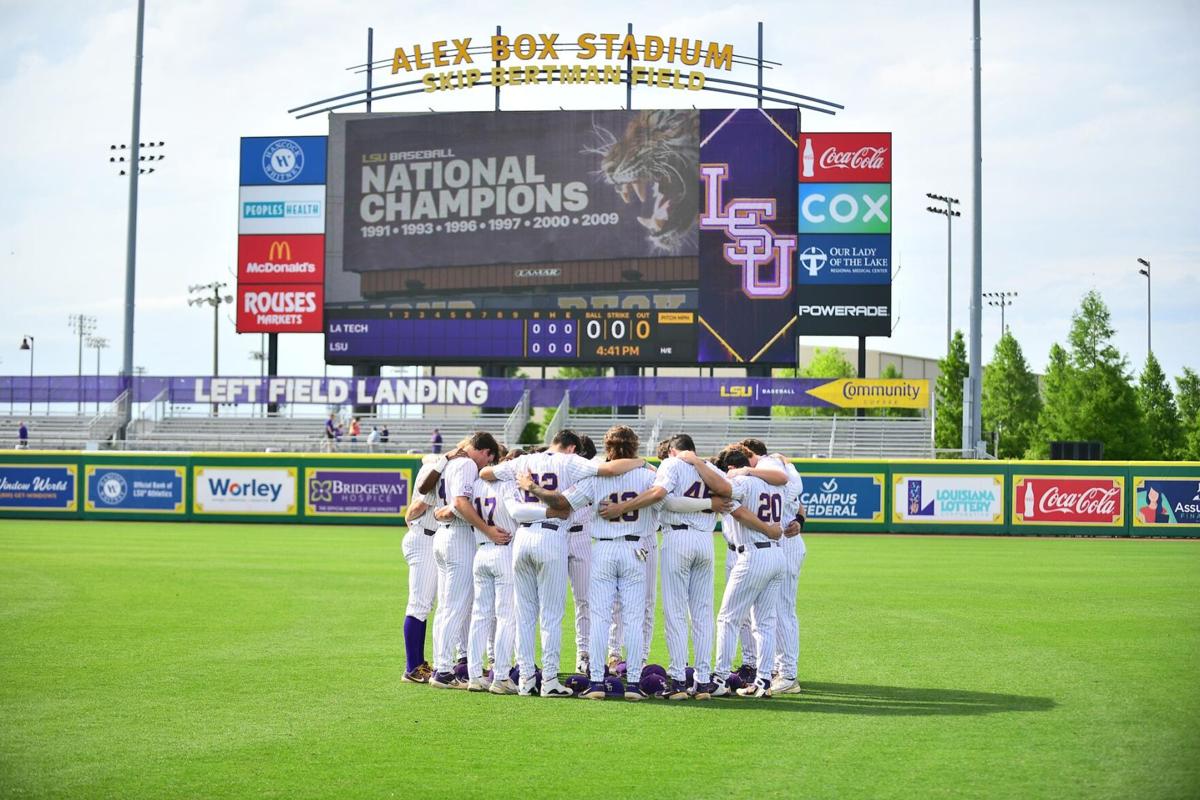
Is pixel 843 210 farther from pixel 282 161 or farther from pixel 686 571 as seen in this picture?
pixel 686 571

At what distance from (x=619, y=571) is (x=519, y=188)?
2801cm

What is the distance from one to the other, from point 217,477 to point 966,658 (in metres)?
22.4

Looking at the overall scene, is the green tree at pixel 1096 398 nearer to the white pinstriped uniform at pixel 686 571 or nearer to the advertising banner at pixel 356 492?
the advertising banner at pixel 356 492

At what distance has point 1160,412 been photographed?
171 feet

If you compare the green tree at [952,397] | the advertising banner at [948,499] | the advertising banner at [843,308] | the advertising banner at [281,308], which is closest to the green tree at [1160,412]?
the green tree at [952,397]

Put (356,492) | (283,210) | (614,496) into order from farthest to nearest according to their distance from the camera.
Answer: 1. (283,210)
2. (356,492)
3. (614,496)

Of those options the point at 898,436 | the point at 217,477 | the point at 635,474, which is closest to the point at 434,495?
the point at 635,474

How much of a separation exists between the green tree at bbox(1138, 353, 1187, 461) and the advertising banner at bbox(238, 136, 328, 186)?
3476 centimetres

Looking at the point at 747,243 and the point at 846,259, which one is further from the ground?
the point at 747,243

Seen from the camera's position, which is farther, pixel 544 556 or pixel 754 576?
pixel 754 576

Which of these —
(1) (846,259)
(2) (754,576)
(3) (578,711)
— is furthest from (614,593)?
(1) (846,259)

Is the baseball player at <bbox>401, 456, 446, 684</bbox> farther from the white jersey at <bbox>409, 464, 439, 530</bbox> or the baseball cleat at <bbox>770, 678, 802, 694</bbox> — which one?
the baseball cleat at <bbox>770, 678, 802, 694</bbox>

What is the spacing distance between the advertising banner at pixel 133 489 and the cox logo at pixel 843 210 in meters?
18.2

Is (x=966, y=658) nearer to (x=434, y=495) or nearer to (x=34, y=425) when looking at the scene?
(x=434, y=495)
